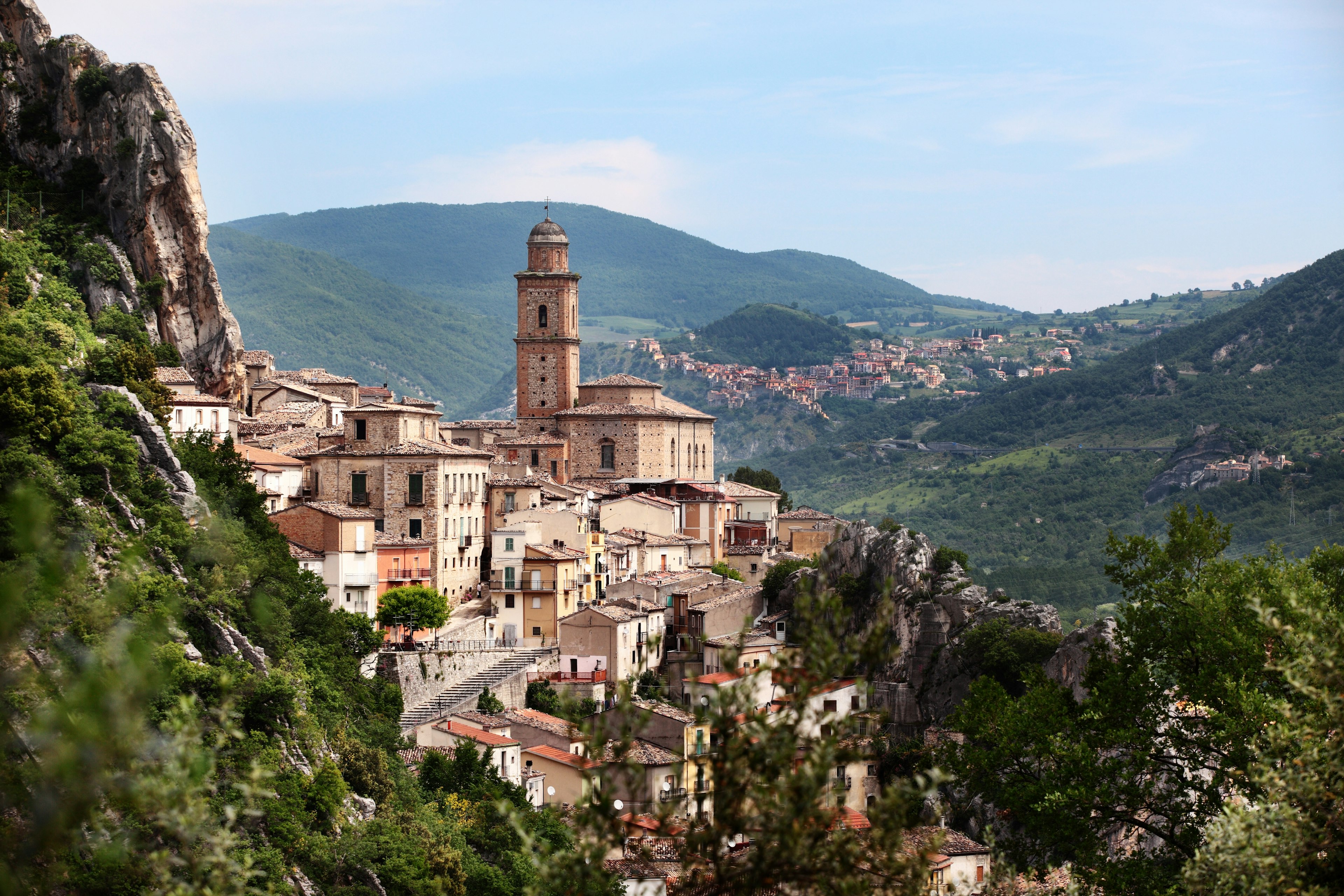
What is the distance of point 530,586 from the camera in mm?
54688

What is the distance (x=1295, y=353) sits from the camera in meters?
152

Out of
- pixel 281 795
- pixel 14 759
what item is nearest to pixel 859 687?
pixel 14 759

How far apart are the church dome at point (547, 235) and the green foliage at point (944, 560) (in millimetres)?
25974

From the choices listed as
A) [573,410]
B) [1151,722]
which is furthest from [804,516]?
[1151,722]

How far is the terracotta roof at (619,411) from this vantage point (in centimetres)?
7475

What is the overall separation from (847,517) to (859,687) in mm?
129233

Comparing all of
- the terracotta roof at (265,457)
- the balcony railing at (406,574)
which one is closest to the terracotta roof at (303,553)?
the balcony railing at (406,574)

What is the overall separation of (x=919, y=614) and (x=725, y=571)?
40.8 ft

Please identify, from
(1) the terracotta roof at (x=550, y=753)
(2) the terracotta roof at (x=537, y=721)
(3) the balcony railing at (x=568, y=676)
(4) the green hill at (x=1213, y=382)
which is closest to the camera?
(1) the terracotta roof at (x=550, y=753)

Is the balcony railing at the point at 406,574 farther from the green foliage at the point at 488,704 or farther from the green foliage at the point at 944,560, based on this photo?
the green foliage at the point at 944,560

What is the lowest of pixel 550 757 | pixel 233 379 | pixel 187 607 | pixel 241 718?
pixel 550 757

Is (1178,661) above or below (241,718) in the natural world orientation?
above

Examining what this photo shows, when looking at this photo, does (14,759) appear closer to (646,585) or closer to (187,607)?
(187,607)

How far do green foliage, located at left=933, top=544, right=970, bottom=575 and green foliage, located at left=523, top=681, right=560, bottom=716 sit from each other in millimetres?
17467
